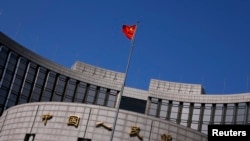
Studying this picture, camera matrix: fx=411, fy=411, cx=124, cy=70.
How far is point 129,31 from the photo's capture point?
137 ft

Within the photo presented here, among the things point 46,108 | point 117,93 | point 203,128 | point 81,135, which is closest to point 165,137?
point 81,135

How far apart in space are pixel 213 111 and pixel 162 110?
390 inches

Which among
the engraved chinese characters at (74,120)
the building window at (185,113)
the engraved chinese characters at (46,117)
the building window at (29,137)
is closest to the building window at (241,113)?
the building window at (185,113)

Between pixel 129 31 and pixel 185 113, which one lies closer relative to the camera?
pixel 129 31

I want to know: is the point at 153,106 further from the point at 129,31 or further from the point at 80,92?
the point at 129,31

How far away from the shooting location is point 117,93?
271 ft

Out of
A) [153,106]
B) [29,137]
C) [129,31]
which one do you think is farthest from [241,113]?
[29,137]

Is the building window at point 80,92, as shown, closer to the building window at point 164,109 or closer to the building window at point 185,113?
the building window at point 164,109

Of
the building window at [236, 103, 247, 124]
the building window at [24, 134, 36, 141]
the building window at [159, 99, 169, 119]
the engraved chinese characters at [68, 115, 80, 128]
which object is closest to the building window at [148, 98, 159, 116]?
the building window at [159, 99, 169, 119]

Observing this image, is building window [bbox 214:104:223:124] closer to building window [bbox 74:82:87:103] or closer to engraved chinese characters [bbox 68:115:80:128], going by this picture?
building window [bbox 74:82:87:103]

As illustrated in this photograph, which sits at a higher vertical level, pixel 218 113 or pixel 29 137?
pixel 218 113

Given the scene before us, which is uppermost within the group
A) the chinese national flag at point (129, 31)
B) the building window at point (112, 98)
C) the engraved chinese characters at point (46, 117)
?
the building window at point (112, 98)

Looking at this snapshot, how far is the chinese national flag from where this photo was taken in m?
41.6

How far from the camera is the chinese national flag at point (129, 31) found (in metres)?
41.6
